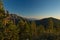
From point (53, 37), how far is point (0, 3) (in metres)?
20.2

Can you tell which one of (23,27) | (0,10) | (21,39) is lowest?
(21,39)

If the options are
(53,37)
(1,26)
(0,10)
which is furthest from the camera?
(53,37)

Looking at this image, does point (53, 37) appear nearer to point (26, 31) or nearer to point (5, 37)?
point (26, 31)

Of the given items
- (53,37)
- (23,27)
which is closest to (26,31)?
(23,27)

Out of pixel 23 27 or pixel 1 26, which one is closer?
pixel 1 26

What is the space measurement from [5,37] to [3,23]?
2.49m

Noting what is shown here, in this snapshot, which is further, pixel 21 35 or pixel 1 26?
pixel 21 35

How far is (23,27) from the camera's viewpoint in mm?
47344

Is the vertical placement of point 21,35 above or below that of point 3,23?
below

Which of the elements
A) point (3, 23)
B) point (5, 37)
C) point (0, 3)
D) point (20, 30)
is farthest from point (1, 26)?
point (20, 30)

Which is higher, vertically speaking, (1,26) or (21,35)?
(1,26)

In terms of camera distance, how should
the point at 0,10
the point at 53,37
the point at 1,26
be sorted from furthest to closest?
the point at 53,37
the point at 0,10
the point at 1,26

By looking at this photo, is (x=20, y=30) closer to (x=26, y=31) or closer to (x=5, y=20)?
(x=26, y=31)

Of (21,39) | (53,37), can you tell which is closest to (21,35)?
(21,39)
